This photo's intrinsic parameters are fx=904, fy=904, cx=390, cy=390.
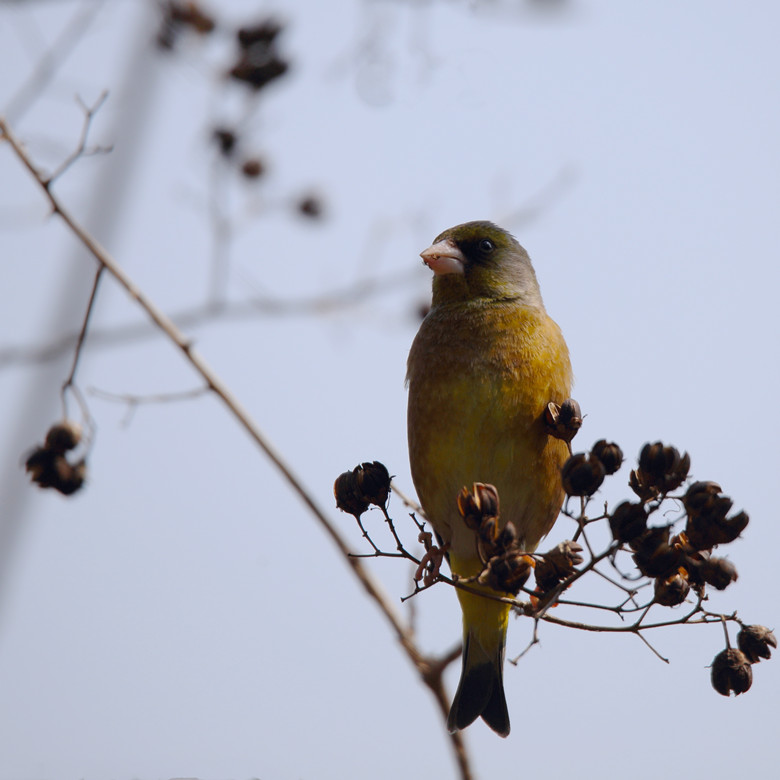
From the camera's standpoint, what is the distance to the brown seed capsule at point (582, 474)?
Answer: 7.80 feet

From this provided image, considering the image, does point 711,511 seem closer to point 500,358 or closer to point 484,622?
point 500,358

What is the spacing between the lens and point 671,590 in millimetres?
2424

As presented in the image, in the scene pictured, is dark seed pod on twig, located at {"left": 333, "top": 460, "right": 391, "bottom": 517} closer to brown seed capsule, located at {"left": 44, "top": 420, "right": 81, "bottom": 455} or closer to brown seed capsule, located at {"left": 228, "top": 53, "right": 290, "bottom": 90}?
brown seed capsule, located at {"left": 44, "top": 420, "right": 81, "bottom": 455}

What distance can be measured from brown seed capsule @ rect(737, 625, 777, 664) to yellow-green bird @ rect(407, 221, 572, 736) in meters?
0.85

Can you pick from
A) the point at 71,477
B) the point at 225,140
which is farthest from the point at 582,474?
the point at 225,140

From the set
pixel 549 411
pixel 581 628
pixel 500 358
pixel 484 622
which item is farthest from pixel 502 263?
pixel 581 628

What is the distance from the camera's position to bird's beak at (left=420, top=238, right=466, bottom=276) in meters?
3.53

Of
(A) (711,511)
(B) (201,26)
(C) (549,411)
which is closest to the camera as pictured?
(A) (711,511)

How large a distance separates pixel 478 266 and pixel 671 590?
161 centimetres

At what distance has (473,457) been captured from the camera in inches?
122

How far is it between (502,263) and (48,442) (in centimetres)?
185

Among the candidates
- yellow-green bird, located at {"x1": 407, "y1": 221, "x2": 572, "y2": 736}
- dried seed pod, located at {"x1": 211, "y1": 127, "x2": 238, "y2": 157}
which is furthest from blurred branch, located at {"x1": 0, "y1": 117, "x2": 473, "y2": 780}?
dried seed pod, located at {"x1": 211, "y1": 127, "x2": 238, "y2": 157}

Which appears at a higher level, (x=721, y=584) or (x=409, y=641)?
(x=409, y=641)

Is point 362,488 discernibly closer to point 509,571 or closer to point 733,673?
point 509,571
